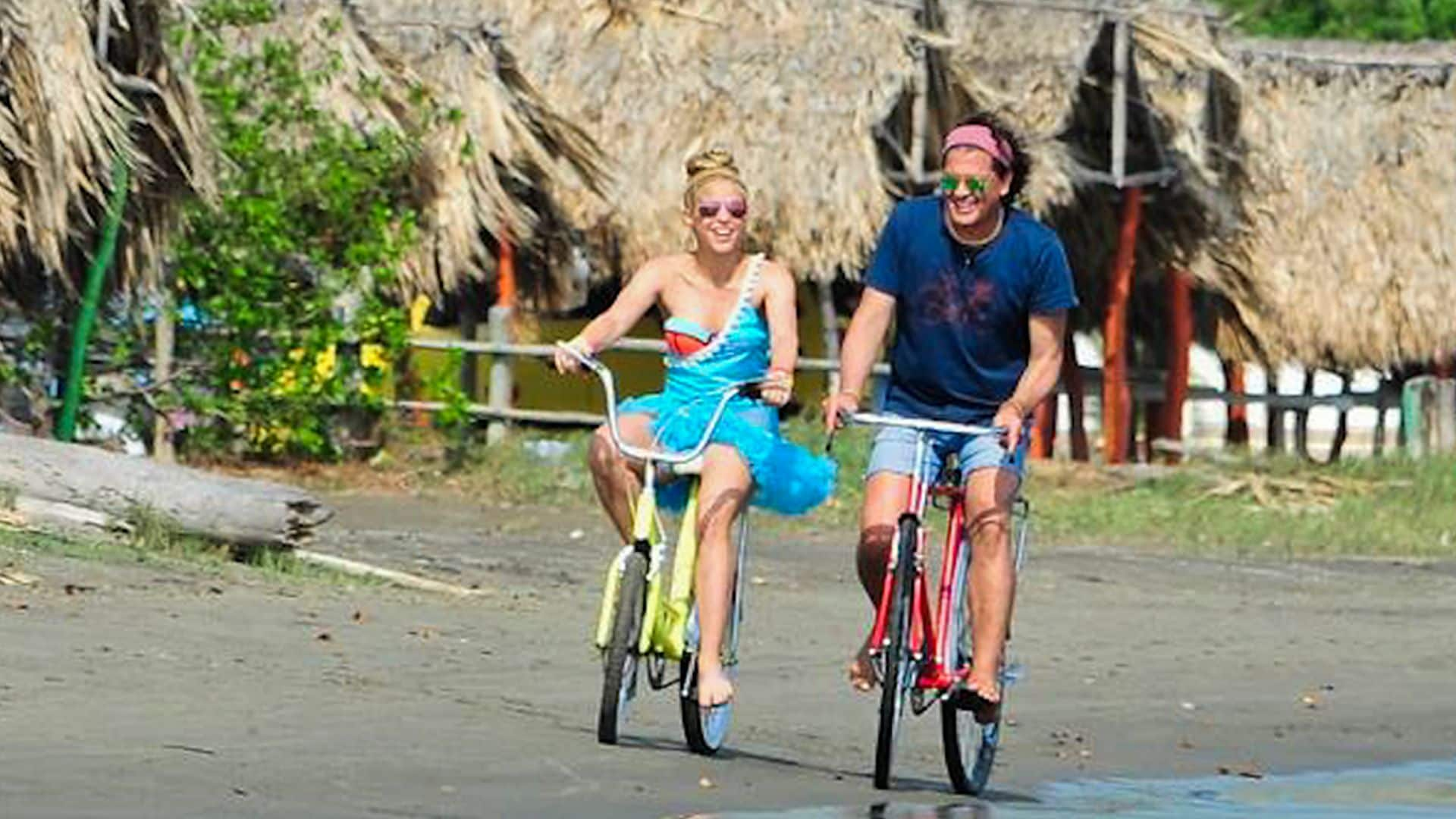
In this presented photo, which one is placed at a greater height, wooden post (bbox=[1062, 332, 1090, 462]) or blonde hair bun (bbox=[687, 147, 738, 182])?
wooden post (bbox=[1062, 332, 1090, 462])

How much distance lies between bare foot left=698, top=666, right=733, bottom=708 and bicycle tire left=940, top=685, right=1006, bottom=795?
0.64m

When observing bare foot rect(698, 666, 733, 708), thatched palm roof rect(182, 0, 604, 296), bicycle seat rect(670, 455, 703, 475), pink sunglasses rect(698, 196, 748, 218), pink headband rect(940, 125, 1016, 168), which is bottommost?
bare foot rect(698, 666, 733, 708)

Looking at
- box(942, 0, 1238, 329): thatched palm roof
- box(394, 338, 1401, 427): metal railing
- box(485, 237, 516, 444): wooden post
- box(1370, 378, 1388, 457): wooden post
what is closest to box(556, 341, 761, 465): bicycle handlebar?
box(394, 338, 1401, 427): metal railing

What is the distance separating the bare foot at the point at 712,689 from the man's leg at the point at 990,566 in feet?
2.39

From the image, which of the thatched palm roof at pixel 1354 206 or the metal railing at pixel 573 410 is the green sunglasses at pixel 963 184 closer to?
the metal railing at pixel 573 410

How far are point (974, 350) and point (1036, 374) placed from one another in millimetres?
182

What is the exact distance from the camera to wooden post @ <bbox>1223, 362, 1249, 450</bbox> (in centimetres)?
3178

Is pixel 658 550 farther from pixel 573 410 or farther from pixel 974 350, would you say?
pixel 573 410

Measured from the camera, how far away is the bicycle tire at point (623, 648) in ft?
31.8

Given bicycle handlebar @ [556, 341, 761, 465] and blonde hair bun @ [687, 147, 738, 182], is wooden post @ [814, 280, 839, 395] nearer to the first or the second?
blonde hair bun @ [687, 147, 738, 182]

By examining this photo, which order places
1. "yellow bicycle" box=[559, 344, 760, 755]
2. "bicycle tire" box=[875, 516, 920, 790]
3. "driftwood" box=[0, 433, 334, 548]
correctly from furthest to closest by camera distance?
"driftwood" box=[0, 433, 334, 548]
"yellow bicycle" box=[559, 344, 760, 755]
"bicycle tire" box=[875, 516, 920, 790]

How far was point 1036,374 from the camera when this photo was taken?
372 inches

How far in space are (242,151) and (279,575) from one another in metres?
7.81

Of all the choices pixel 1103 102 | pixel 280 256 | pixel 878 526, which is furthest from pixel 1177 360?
pixel 878 526
